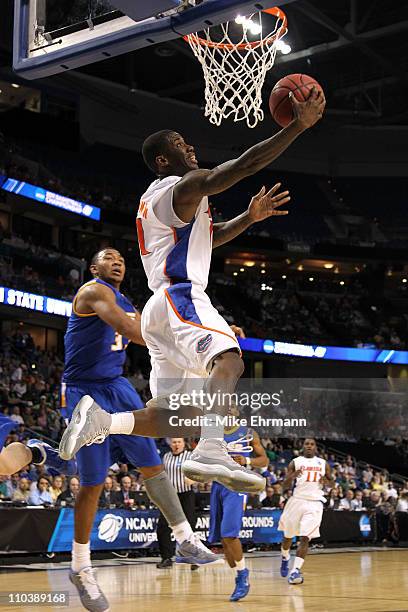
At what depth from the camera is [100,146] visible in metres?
31.2

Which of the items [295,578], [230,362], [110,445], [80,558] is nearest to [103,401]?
[110,445]

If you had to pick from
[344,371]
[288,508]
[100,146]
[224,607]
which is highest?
[100,146]

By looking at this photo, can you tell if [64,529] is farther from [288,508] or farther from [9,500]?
[288,508]

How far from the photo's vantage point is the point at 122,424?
480 cm

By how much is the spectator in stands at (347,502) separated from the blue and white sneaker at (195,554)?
13.3 metres

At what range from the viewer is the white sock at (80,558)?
5379 mm

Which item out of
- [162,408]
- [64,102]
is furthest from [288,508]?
[64,102]

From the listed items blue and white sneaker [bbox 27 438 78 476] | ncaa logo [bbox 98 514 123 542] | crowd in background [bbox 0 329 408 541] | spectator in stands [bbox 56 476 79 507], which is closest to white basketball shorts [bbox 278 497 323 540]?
crowd in background [bbox 0 329 408 541]

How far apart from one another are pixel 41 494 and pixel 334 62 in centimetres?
2079

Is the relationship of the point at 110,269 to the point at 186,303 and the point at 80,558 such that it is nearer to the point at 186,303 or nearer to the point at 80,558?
the point at 186,303

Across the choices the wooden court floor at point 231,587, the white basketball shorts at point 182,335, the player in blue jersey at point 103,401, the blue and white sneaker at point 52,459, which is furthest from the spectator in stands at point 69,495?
the white basketball shorts at point 182,335

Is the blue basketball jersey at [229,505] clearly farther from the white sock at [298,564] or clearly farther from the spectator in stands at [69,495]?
the spectator in stands at [69,495]

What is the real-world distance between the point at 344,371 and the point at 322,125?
9935mm

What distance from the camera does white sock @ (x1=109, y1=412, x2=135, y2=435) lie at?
188 inches
